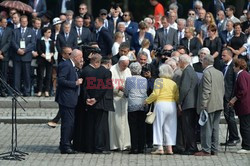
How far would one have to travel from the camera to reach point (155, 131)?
17.9 metres

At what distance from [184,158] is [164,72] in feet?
5.75

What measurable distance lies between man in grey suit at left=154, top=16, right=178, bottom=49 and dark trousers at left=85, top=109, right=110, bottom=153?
7.23 meters

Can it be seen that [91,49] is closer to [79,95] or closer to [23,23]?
[79,95]

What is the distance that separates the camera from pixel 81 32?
25.6 m

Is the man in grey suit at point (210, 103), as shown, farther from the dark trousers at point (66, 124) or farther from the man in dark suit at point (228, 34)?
the man in dark suit at point (228, 34)

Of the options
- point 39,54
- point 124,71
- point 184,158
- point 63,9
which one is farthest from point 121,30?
point 184,158

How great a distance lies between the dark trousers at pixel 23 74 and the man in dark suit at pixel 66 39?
110cm

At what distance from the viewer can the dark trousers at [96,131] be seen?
1791 cm

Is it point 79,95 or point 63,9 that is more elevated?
point 63,9

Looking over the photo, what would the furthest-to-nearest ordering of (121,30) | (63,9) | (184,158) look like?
(63,9), (121,30), (184,158)

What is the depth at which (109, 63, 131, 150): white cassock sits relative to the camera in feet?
60.5

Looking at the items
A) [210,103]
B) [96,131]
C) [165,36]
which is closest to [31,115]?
[165,36]

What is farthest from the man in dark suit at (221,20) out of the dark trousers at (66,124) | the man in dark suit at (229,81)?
the dark trousers at (66,124)

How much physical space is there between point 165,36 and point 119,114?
6874 millimetres
